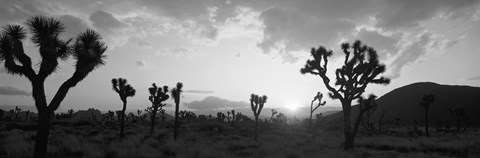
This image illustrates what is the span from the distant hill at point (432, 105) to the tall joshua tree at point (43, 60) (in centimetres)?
11971

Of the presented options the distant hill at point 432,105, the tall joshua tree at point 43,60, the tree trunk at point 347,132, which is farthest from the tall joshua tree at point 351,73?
the distant hill at point 432,105

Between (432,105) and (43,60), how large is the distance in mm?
146546

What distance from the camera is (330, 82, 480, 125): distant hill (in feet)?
388

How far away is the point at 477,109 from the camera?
378 feet

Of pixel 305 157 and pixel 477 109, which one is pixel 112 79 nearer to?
pixel 305 157

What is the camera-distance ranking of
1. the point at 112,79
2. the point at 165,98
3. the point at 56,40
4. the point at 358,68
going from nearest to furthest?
the point at 56,40 → the point at 358,68 → the point at 112,79 → the point at 165,98

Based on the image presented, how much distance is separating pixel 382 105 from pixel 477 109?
3594 cm

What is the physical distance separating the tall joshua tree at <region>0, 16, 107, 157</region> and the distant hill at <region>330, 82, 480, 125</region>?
119709 millimetres

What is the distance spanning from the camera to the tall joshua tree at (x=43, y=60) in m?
11.2

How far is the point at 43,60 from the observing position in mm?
11367

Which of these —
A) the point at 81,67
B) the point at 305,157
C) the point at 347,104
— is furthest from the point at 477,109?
the point at 81,67

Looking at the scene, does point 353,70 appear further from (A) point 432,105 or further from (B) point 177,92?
(A) point 432,105

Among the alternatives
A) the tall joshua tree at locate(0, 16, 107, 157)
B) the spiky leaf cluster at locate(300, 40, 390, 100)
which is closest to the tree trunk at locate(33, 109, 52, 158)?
the tall joshua tree at locate(0, 16, 107, 157)

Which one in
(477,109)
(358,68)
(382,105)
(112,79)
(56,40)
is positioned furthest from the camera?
(382,105)
